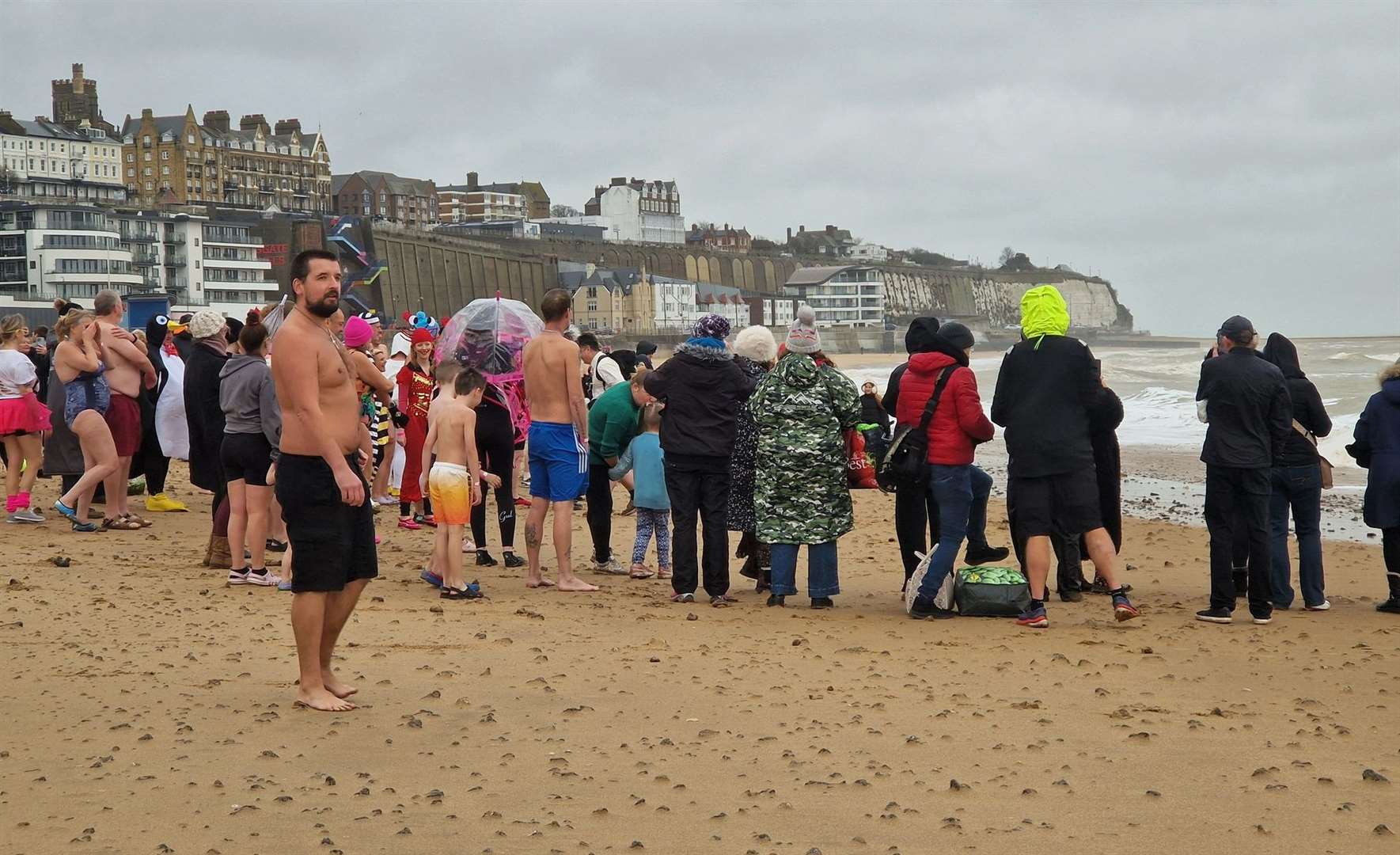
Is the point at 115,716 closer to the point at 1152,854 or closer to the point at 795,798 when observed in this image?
the point at 795,798

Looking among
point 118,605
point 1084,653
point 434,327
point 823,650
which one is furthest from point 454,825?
point 434,327

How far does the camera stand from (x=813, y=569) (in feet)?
28.1

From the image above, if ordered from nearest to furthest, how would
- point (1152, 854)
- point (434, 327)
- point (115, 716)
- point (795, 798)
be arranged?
1. point (1152, 854)
2. point (795, 798)
3. point (115, 716)
4. point (434, 327)

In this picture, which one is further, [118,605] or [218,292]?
[218,292]

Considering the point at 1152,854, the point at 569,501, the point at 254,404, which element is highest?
the point at 254,404

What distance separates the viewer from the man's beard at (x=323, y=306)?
18.0 ft

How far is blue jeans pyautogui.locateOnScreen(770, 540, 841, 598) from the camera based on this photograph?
28.1 ft

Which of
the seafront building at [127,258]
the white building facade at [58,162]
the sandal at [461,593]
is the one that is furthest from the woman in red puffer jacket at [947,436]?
the white building facade at [58,162]

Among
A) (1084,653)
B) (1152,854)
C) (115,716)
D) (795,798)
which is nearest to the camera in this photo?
(1152,854)

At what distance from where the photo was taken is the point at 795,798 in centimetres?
457

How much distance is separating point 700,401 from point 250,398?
8.90ft

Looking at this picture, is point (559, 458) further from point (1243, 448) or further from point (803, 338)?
point (1243, 448)

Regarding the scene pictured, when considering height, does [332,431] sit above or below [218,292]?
below

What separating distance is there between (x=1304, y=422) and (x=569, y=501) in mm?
4429
